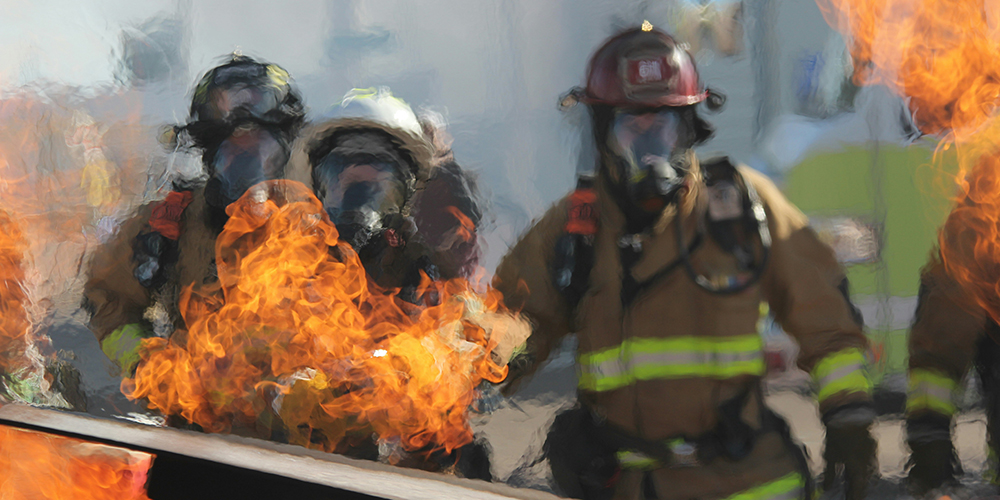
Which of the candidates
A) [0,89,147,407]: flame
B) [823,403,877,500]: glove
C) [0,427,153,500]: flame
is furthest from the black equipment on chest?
[0,89,147,407]: flame

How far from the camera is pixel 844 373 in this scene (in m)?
1.76

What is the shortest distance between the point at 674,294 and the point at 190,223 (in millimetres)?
2504

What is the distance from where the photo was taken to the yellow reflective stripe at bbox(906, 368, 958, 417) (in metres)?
2.04

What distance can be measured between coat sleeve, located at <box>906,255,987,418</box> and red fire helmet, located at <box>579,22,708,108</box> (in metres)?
1.10

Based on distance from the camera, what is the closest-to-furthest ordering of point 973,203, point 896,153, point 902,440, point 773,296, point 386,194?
point 773,296 < point 973,203 < point 386,194 < point 896,153 < point 902,440

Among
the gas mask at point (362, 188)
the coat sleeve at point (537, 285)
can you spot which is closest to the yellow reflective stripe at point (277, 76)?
the gas mask at point (362, 188)

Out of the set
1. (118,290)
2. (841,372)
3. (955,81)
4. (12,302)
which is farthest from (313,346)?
(12,302)

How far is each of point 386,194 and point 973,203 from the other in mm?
2330

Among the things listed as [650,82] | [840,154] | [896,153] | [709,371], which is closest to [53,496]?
[709,371]

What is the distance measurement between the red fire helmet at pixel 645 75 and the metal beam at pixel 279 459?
4.97ft

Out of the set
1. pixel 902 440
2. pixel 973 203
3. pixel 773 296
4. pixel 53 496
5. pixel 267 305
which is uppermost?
pixel 973 203

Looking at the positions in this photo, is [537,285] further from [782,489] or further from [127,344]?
[127,344]

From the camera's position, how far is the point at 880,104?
13.4 ft

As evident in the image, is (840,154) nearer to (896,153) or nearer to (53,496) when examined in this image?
(896,153)
